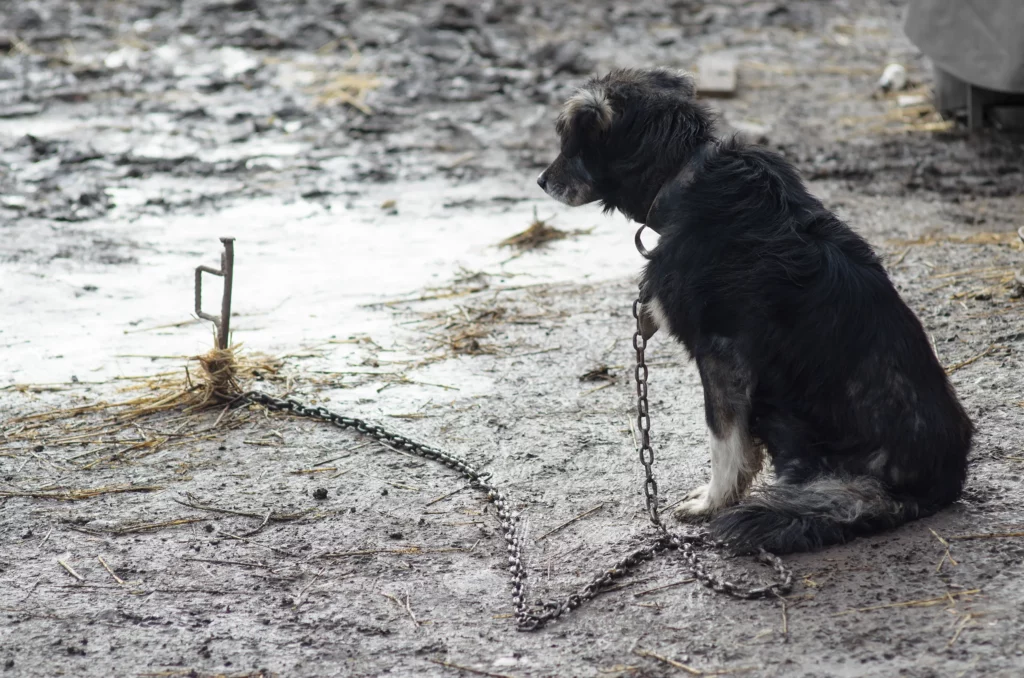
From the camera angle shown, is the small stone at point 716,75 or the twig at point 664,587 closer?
the twig at point 664,587

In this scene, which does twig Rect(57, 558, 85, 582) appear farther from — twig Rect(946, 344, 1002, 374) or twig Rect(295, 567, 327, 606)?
twig Rect(946, 344, 1002, 374)

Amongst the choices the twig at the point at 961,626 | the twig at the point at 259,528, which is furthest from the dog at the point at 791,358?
the twig at the point at 259,528

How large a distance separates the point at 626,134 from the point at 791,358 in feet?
3.93

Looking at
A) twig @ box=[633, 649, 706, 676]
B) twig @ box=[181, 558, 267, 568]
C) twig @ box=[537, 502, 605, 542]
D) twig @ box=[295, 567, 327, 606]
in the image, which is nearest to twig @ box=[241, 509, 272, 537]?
twig @ box=[181, 558, 267, 568]

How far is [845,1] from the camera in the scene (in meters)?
17.4

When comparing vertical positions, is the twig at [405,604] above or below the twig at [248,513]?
above

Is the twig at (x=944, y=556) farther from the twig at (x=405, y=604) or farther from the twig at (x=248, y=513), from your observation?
the twig at (x=248, y=513)

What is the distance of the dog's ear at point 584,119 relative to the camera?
4629mm

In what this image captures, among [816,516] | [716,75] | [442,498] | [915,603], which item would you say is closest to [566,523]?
[442,498]

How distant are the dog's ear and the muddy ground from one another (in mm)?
1520

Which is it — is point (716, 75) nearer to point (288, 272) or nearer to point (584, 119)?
point (288, 272)

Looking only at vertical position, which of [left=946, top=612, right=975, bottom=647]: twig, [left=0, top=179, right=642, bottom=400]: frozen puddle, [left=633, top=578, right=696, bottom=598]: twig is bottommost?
[left=0, top=179, right=642, bottom=400]: frozen puddle

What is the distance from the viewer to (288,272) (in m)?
8.05

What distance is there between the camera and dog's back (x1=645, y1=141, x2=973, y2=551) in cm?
407
